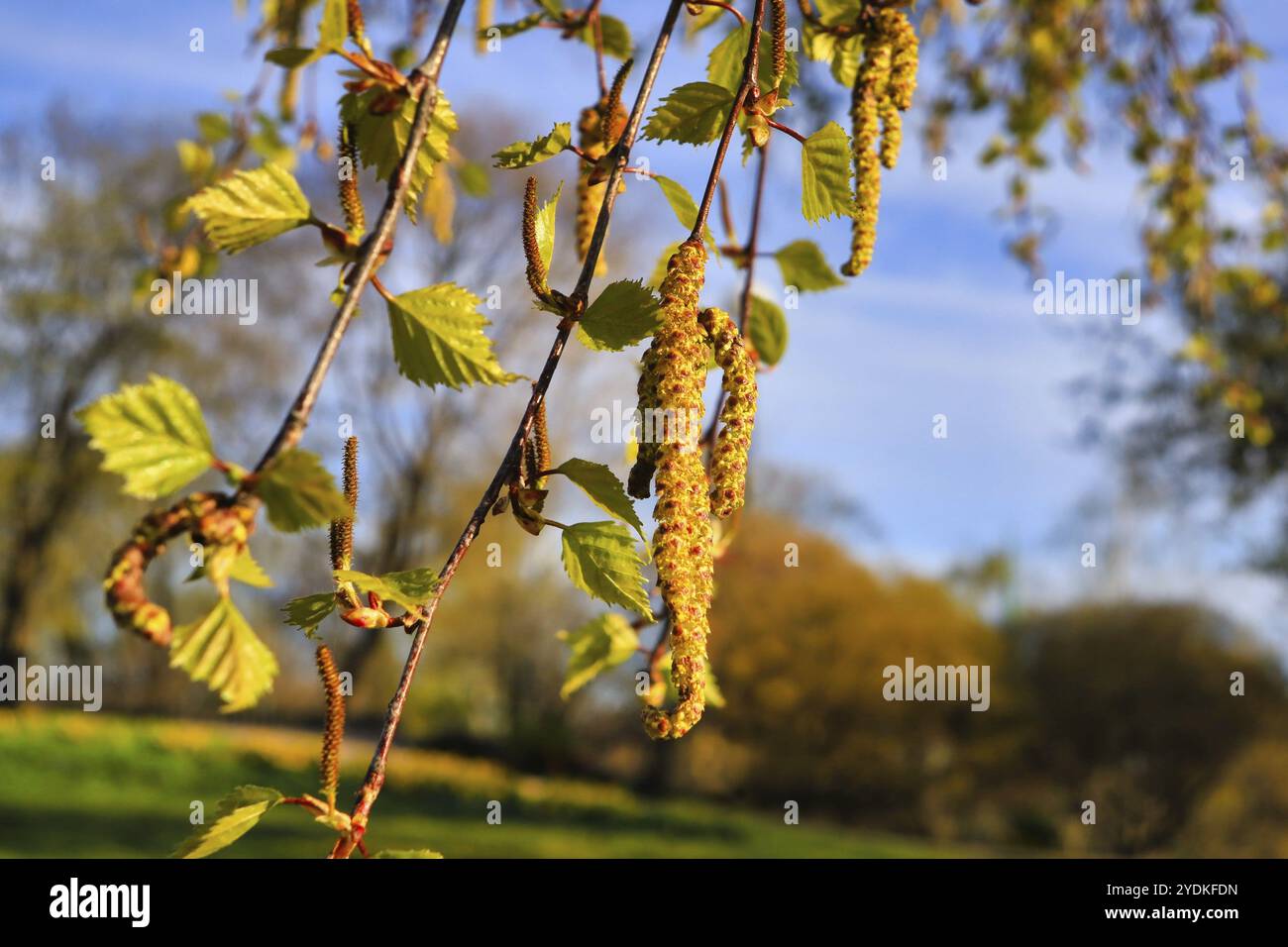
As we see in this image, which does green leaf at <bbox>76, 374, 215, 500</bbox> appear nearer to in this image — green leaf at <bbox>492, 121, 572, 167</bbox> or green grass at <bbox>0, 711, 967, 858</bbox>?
green leaf at <bbox>492, 121, 572, 167</bbox>

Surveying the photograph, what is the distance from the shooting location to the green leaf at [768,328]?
141 centimetres

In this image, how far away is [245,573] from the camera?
656mm

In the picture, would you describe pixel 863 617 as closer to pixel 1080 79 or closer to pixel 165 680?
pixel 1080 79

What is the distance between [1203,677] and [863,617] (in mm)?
4651

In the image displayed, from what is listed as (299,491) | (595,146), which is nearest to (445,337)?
(299,491)

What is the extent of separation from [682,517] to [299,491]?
0.25 meters

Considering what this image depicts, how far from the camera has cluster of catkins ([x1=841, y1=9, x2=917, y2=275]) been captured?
1062 mm

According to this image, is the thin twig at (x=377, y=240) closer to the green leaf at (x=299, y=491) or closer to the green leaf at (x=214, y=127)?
the green leaf at (x=299, y=491)

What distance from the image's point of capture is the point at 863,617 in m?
14.7

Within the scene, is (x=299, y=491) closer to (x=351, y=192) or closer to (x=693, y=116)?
(x=351, y=192)

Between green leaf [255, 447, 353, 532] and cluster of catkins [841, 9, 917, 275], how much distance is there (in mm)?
634

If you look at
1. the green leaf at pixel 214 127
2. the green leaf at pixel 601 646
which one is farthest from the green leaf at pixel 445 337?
the green leaf at pixel 214 127

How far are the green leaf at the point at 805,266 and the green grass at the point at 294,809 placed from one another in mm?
6857
